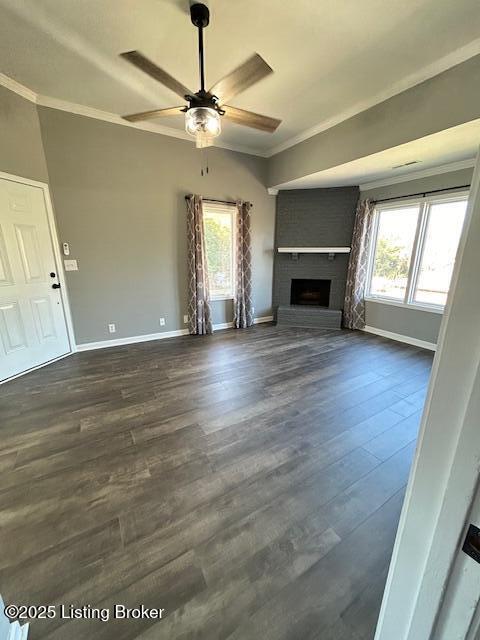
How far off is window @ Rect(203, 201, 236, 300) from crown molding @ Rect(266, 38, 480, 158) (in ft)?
5.45

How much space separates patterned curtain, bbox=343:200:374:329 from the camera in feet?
14.4

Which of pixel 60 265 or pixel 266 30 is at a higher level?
pixel 266 30

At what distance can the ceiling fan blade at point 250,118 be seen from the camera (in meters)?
2.22

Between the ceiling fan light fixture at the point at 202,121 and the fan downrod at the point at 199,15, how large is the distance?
567mm

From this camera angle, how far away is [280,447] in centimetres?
196

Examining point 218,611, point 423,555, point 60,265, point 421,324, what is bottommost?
point 218,611

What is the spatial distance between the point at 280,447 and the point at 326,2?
10.7ft

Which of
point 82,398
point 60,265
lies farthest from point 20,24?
point 82,398

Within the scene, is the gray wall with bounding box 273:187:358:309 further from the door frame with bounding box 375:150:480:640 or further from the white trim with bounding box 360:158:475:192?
the door frame with bounding box 375:150:480:640

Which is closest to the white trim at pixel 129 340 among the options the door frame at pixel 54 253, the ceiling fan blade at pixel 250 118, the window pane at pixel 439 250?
the door frame at pixel 54 253

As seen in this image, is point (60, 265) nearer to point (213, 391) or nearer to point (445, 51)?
point (213, 391)

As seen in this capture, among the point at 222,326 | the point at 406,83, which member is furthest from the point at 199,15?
the point at 222,326

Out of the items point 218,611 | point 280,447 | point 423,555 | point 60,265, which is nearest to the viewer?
point 423,555

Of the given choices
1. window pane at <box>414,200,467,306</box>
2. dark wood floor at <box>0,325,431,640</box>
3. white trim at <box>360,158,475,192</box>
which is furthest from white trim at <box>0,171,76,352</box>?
window pane at <box>414,200,467,306</box>
